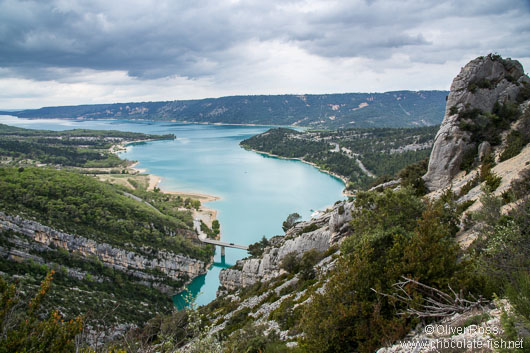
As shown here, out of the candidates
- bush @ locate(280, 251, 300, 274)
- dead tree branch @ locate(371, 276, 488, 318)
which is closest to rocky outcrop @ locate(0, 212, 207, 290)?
bush @ locate(280, 251, 300, 274)

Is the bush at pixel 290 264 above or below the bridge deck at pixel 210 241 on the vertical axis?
above

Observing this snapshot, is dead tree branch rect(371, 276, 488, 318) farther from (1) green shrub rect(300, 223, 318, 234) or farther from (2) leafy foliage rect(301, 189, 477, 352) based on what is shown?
(1) green shrub rect(300, 223, 318, 234)

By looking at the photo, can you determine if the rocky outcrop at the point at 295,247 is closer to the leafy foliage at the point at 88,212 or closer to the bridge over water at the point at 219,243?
the bridge over water at the point at 219,243

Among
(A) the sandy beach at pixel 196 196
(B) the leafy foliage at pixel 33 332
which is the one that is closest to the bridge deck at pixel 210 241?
(A) the sandy beach at pixel 196 196

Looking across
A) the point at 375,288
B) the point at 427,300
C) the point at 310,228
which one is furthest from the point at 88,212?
the point at 427,300

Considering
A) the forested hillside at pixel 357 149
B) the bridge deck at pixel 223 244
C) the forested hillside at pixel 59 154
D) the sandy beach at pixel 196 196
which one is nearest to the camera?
the bridge deck at pixel 223 244

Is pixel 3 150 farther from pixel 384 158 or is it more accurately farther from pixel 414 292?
pixel 414 292

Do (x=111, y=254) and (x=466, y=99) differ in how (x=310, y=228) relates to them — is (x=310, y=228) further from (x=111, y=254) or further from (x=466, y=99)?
(x=111, y=254)
